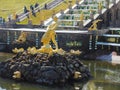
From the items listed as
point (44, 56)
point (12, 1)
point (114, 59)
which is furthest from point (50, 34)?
point (12, 1)

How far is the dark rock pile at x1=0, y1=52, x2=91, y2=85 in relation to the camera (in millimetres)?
29781

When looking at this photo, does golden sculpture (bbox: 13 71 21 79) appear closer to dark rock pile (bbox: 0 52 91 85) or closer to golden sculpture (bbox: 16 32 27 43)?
dark rock pile (bbox: 0 52 91 85)

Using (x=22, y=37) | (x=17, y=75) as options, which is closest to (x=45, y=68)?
(x=17, y=75)

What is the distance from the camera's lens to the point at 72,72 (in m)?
30.7

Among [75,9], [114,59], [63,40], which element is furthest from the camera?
[75,9]

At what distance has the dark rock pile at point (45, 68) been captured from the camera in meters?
29.8

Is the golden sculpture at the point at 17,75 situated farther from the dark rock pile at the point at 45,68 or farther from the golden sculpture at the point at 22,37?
the golden sculpture at the point at 22,37

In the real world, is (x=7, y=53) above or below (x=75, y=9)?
below

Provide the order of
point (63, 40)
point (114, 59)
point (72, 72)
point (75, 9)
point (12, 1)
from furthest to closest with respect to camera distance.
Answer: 1. point (12, 1)
2. point (75, 9)
3. point (63, 40)
4. point (114, 59)
5. point (72, 72)

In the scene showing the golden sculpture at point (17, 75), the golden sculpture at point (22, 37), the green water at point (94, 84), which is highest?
the golden sculpture at point (22, 37)

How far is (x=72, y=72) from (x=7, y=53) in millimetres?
14126

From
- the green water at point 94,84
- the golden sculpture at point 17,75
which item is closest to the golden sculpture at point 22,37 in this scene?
the green water at point 94,84

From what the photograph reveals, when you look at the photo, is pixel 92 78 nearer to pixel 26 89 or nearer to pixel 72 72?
pixel 72 72

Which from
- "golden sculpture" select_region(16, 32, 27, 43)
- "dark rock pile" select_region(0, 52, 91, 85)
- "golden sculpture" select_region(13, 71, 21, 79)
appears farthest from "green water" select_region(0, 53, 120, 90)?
"golden sculpture" select_region(16, 32, 27, 43)
